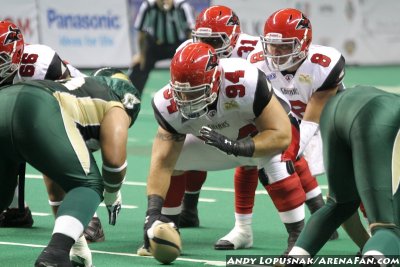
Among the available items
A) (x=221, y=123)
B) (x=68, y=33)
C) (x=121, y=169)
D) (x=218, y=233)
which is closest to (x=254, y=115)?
(x=221, y=123)

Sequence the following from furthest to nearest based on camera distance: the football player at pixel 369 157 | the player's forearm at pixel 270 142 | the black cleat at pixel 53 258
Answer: the player's forearm at pixel 270 142, the black cleat at pixel 53 258, the football player at pixel 369 157

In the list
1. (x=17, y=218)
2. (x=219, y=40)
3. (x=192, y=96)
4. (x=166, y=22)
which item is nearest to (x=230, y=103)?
(x=192, y=96)

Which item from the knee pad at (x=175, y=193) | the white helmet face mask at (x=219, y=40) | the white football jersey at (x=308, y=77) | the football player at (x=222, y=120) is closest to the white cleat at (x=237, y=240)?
the knee pad at (x=175, y=193)

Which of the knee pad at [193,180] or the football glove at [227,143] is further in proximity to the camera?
the knee pad at [193,180]

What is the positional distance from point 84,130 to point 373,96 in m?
1.55

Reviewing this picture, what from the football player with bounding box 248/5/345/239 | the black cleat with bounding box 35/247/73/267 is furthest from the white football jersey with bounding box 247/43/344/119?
the black cleat with bounding box 35/247/73/267

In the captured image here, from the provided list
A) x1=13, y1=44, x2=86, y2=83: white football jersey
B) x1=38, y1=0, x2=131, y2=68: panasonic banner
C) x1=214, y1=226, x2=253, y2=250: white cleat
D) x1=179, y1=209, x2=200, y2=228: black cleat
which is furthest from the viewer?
x1=38, y1=0, x2=131, y2=68: panasonic banner

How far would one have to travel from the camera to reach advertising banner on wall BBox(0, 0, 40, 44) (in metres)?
16.9

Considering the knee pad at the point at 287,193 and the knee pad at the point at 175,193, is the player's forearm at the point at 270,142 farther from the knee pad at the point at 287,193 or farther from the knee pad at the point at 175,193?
the knee pad at the point at 175,193

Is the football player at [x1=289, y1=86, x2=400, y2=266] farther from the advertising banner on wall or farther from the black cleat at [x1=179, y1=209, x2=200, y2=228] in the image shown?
the advertising banner on wall

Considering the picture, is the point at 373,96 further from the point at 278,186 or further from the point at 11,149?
the point at 11,149

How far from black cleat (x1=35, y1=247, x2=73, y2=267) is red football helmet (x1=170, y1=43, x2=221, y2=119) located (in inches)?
44.1

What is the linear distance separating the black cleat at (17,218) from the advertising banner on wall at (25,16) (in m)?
10.3

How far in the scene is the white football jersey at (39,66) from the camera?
6.49 m
